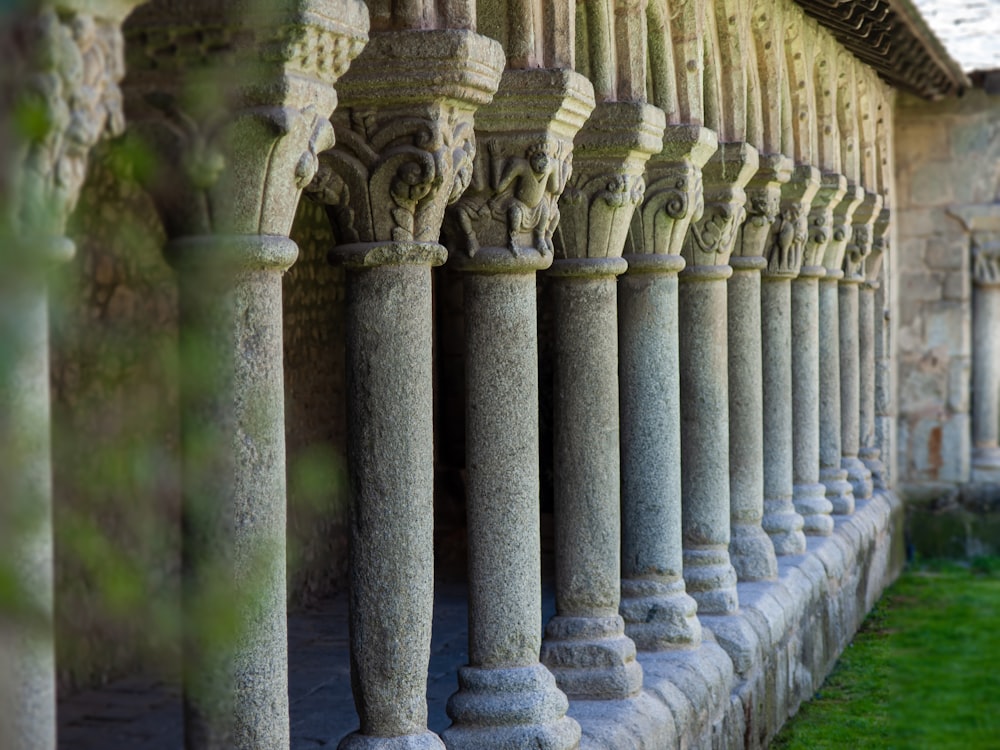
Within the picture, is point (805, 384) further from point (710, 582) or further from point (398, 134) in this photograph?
point (398, 134)

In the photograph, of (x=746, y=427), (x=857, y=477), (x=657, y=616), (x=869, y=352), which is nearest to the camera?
(x=657, y=616)

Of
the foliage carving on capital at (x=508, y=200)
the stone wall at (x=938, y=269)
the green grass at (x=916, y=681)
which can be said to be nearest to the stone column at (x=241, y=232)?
the foliage carving on capital at (x=508, y=200)

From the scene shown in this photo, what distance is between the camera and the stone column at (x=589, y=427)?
4.97 m

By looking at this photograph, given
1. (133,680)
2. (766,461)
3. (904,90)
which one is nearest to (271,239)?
(133,680)

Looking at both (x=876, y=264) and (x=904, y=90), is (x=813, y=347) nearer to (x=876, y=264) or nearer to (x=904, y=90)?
(x=876, y=264)

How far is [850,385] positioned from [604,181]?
581cm

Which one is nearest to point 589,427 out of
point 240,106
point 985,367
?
point 240,106

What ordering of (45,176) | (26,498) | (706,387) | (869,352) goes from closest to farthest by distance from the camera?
(26,498) → (45,176) → (706,387) → (869,352)

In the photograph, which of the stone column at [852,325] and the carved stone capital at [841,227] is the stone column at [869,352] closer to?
the stone column at [852,325]

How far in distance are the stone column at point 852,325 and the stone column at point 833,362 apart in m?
0.52

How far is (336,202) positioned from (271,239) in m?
0.70

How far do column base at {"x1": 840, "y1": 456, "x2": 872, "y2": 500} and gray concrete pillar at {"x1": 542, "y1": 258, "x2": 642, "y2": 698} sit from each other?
594 centimetres

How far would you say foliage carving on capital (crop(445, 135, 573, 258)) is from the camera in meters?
4.22

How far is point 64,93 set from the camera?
79.7 inches
